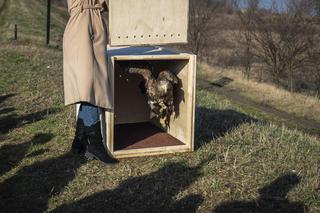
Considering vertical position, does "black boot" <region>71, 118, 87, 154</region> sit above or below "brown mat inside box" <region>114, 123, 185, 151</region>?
above

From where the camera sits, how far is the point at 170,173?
17.0ft

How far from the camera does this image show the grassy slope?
456 cm

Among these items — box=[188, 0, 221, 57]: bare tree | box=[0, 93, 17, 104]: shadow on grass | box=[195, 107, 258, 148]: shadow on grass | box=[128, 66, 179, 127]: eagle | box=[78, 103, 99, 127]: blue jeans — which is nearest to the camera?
box=[78, 103, 99, 127]: blue jeans

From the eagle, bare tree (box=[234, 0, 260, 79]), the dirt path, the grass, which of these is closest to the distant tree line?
bare tree (box=[234, 0, 260, 79])

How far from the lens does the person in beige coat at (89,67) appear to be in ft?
17.5

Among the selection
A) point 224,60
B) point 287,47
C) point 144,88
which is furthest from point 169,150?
point 224,60

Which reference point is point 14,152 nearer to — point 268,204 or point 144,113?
point 144,113

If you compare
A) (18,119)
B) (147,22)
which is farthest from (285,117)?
(147,22)

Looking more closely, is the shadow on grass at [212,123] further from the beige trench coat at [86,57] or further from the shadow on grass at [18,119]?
the shadow on grass at [18,119]

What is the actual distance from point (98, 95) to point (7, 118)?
8.35 ft

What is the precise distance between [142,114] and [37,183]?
102 inches

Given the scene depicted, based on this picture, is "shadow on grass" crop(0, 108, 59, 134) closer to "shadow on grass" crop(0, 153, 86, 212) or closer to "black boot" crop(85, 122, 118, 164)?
"shadow on grass" crop(0, 153, 86, 212)

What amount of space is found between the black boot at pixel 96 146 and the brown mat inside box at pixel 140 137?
293 mm

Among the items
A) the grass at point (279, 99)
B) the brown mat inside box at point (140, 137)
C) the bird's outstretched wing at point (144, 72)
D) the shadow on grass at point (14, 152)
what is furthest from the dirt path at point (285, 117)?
the shadow on grass at point (14, 152)
